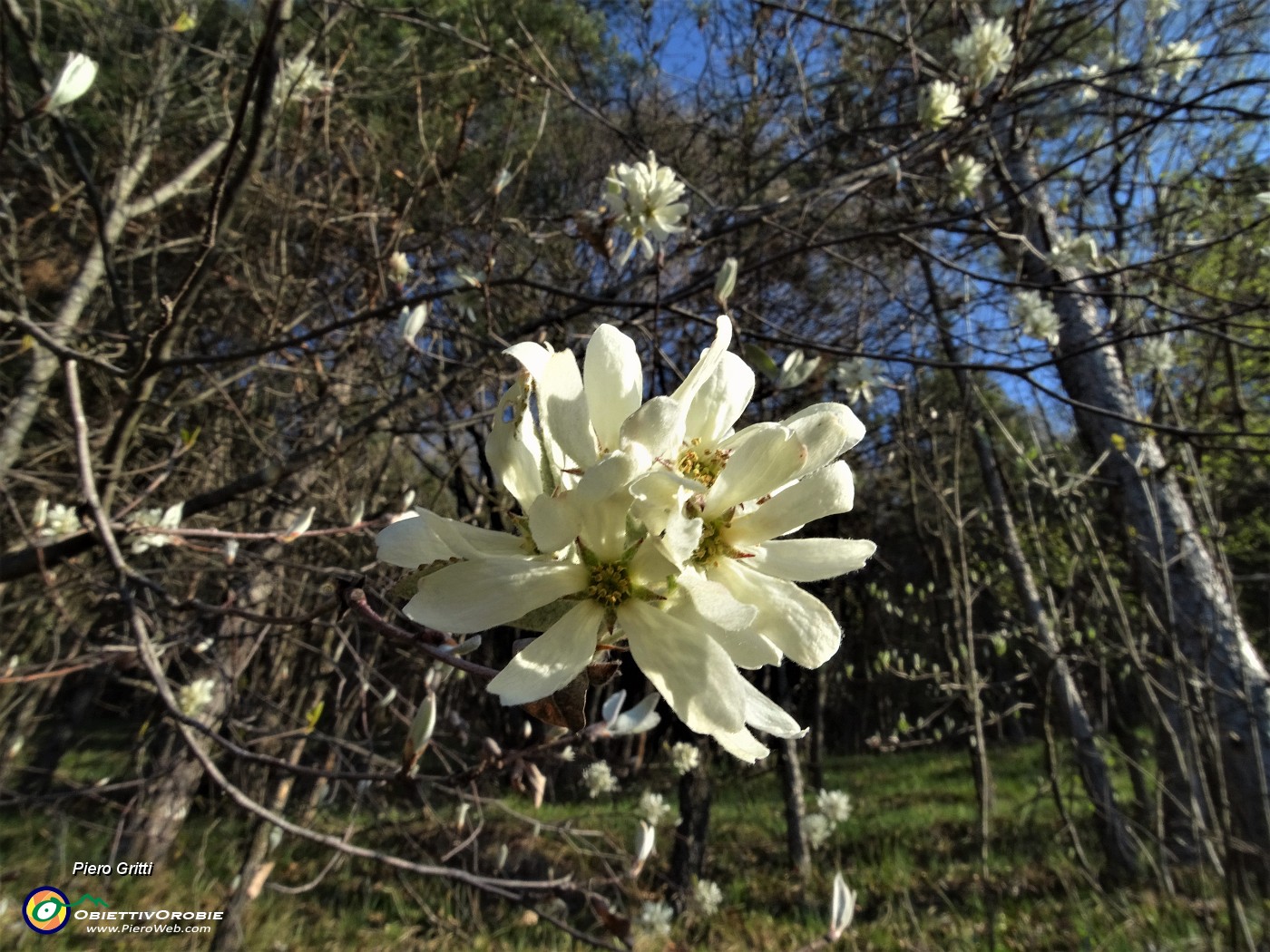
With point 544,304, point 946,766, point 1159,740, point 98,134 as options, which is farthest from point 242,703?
point 946,766

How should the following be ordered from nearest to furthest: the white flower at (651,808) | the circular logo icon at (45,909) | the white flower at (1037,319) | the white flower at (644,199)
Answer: the white flower at (644,199), the circular logo icon at (45,909), the white flower at (1037,319), the white flower at (651,808)

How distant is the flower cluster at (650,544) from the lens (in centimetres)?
49

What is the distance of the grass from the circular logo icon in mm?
701

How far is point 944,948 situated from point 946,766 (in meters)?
3.98

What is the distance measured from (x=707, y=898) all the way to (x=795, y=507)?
368cm

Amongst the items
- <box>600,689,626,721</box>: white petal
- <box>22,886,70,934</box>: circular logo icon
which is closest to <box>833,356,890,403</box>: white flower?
<box>600,689,626,721</box>: white petal

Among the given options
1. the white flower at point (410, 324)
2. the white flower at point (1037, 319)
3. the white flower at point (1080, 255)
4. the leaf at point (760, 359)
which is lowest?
the leaf at point (760, 359)

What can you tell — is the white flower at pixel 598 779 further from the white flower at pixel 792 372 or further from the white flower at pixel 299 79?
the white flower at pixel 299 79

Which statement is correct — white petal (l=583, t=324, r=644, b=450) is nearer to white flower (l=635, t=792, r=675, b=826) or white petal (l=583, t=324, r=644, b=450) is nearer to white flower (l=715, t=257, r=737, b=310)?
white flower (l=715, t=257, r=737, b=310)

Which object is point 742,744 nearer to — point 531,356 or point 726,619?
point 726,619

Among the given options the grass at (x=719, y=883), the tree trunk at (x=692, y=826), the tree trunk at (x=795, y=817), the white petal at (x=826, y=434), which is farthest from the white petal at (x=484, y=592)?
the tree trunk at (x=795, y=817)

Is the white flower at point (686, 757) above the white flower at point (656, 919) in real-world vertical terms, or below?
above

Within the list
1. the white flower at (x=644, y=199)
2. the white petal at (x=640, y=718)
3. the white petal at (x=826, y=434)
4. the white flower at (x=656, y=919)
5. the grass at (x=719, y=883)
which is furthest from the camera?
the white flower at (x=656, y=919)

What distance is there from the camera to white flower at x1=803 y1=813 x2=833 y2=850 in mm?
4020
